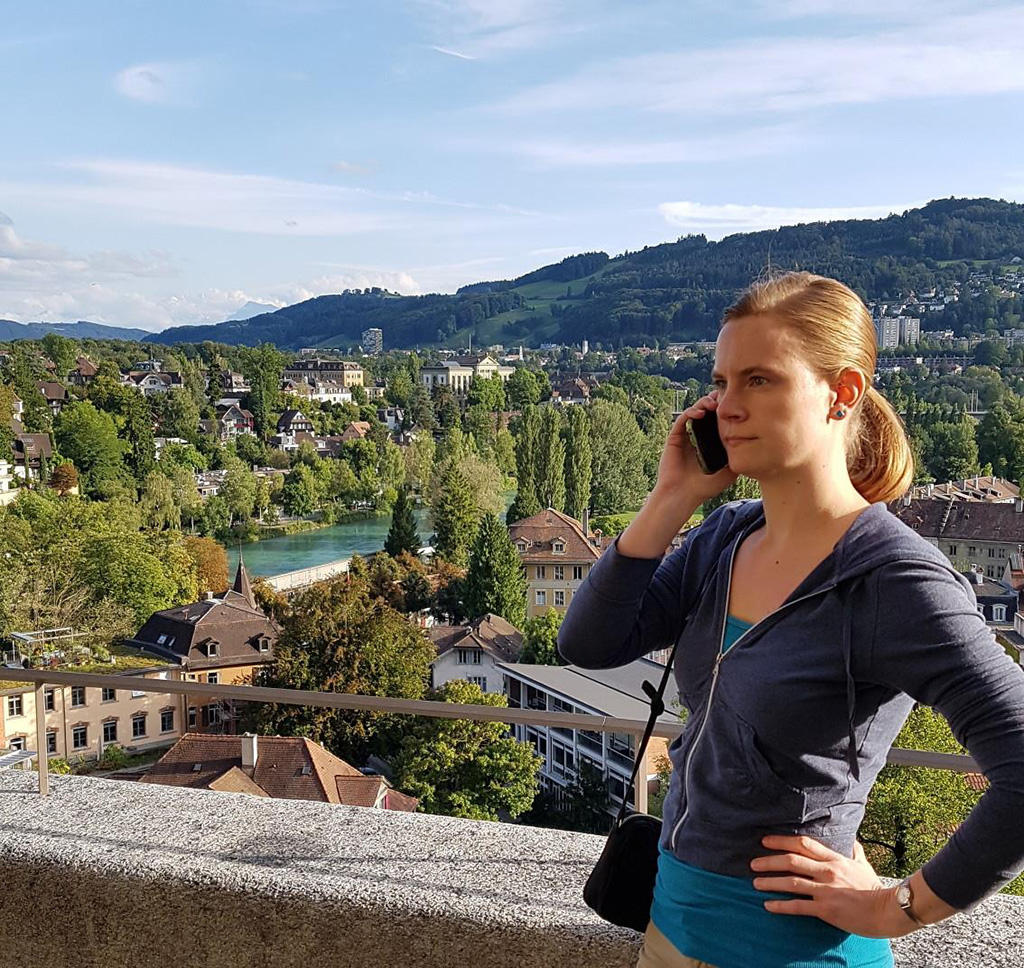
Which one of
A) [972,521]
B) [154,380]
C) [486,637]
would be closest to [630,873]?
[486,637]

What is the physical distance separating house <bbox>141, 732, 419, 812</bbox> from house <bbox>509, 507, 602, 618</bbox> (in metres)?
17.7

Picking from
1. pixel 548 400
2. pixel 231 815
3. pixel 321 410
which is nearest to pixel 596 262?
pixel 548 400

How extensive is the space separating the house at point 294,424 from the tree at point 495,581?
37.5 m

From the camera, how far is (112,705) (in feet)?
47.6

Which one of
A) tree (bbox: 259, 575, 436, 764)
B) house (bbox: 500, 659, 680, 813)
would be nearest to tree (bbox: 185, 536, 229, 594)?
tree (bbox: 259, 575, 436, 764)

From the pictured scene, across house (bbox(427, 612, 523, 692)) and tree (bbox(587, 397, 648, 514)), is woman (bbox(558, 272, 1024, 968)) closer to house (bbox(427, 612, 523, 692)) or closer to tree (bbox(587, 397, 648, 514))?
house (bbox(427, 612, 523, 692))

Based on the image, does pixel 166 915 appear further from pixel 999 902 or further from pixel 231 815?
pixel 999 902

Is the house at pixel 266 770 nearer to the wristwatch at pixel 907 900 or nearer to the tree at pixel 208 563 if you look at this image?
the wristwatch at pixel 907 900

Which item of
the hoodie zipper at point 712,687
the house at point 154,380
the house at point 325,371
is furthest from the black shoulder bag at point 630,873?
the house at point 325,371

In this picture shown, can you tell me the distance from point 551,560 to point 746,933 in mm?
28640

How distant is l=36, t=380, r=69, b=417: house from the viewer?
53722 millimetres

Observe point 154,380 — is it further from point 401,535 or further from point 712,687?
point 712,687

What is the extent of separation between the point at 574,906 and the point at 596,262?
160m

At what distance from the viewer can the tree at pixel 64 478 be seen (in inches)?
1692
